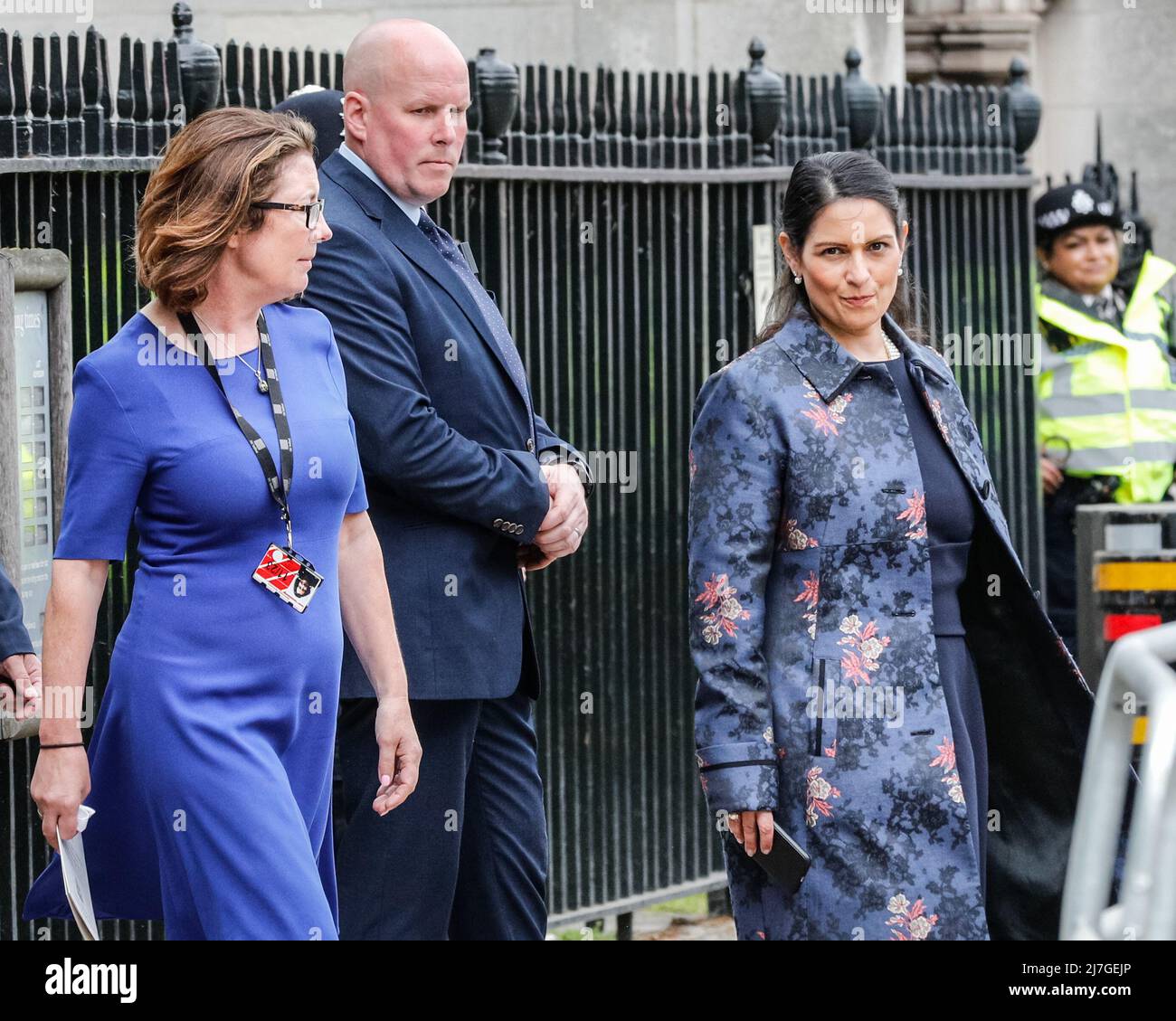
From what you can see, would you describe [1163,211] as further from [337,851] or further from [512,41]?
[337,851]

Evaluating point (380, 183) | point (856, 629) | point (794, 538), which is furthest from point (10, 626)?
point (856, 629)

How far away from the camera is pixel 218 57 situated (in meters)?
5.47

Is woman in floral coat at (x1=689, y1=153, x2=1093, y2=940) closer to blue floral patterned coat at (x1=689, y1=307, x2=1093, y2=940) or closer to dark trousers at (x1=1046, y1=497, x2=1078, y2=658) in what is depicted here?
blue floral patterned coat at (x1=689, y1=307, x2=1093, y2=940)

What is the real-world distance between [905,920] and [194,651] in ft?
4.51

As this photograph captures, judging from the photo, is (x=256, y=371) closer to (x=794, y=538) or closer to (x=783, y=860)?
(x=794, y=538)

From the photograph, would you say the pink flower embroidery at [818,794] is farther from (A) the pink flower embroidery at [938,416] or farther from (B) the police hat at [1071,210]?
(B) the police hat at [1071,210]

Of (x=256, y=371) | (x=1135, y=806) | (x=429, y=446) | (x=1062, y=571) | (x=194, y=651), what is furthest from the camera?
(x=1062, y=571)

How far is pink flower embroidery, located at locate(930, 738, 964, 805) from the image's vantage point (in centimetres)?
422

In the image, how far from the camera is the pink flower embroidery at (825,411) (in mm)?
4258

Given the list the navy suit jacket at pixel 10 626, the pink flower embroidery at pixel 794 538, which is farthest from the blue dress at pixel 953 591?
the navy suit jacket at pixel 10 626

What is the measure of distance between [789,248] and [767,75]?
8.53ft

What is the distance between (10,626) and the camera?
4457mm

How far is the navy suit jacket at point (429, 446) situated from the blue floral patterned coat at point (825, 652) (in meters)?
0.48
